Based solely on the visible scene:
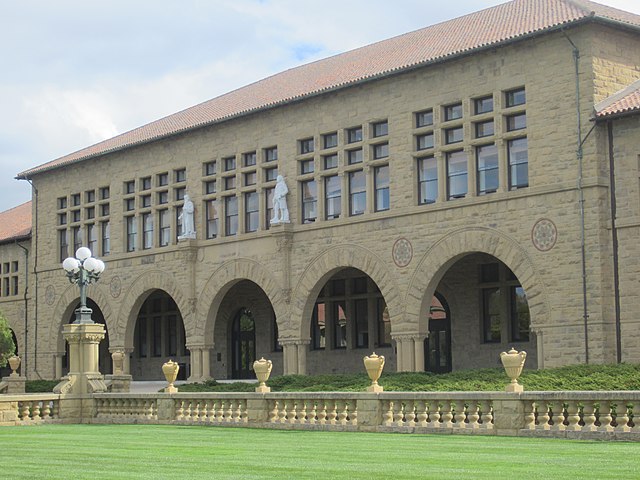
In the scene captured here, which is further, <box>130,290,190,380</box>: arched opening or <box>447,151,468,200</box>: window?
<box>130,290,190,380</box>: arched opening

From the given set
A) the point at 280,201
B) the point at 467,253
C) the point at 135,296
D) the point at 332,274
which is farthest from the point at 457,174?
the point at 135,296

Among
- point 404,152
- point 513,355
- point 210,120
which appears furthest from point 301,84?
point 513,355

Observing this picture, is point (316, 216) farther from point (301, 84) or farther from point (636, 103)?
point (636, 103)

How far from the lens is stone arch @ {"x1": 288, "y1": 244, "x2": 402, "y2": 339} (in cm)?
3697

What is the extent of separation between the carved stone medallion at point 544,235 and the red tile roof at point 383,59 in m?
5.43

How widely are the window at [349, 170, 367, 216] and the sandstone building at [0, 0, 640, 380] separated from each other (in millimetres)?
56

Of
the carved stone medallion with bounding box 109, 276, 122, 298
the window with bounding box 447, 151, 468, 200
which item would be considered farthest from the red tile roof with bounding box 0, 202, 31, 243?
the window with bounding box 447, 151, 468, 200

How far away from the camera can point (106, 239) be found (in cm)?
5009

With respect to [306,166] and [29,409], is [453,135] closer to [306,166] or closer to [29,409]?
→ [306,166]

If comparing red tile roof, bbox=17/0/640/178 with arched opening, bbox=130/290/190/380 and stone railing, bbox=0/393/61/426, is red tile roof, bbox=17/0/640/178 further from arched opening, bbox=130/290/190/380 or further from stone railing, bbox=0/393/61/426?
stone railing, bbox=0/393/61/426

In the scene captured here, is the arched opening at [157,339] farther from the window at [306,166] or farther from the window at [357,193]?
the window at [357,193]

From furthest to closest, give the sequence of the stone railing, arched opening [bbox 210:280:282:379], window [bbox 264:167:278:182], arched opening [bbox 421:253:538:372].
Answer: arched opening [bbox 210:280:282:379] → window [bbox 264:167:278:182] → arched opening [bbox 421:253:538:372] → the stone railing

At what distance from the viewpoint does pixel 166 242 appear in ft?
153

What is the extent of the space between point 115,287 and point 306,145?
12672 mm
